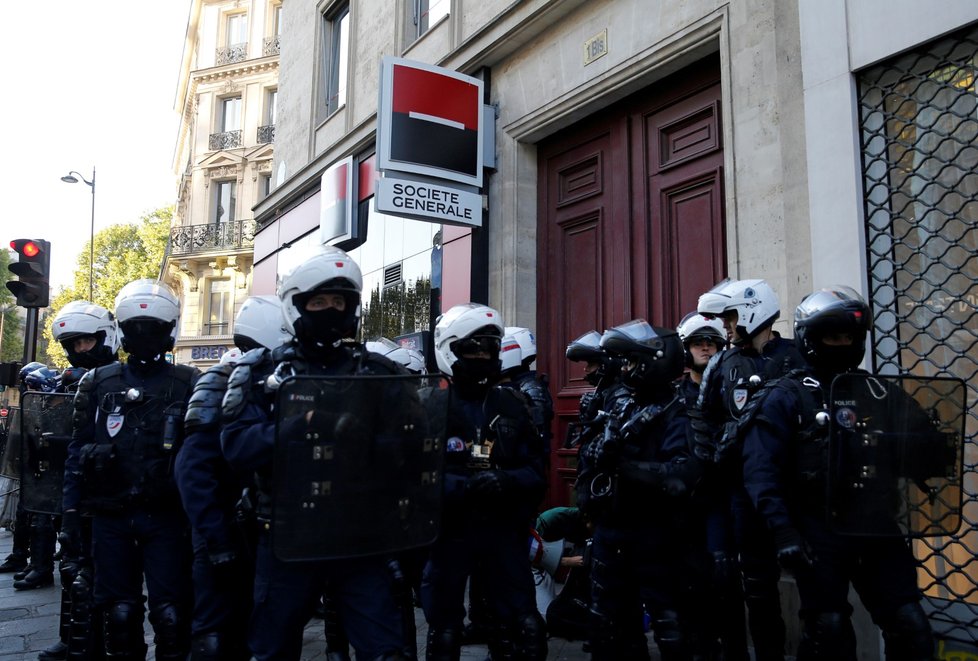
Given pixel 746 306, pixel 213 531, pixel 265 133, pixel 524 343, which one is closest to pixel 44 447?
pixel 213 531

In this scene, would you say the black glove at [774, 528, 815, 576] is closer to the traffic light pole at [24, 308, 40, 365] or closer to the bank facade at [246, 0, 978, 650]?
the bank facade at [246, 0, 978, 650]

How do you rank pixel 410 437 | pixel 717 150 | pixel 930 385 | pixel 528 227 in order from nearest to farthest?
pixel 410 437, pixel 930 385, pixel 717 150, pixel 528 227

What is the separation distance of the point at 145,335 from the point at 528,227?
4595 mm

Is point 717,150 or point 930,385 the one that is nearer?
point 930,385

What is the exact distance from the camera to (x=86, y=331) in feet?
16.4

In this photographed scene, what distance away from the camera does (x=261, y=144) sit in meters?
30.1

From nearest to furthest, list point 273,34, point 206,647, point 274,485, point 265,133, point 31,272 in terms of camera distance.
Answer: point 274,485
point 206,647
point 31,272
point 265,133
point 273,34

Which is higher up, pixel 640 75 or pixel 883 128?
pixel 640 75

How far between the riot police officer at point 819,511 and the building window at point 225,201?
29.9 metres

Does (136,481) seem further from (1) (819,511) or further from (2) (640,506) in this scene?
(1) (819,511)

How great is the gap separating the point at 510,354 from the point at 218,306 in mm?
27070

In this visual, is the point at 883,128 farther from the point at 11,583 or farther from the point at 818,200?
the point at 11,583

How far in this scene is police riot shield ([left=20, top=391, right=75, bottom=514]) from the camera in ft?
15.0

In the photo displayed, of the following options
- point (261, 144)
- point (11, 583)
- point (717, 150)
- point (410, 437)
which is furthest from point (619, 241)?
point (261, 144)
